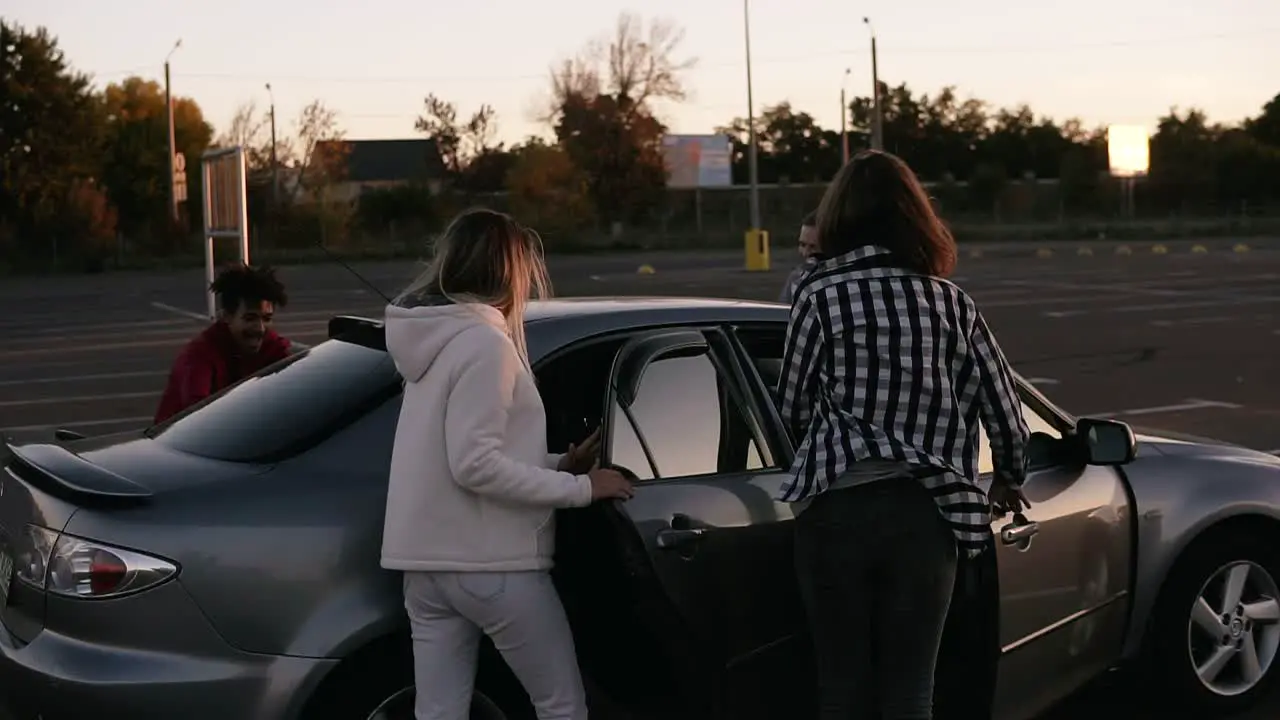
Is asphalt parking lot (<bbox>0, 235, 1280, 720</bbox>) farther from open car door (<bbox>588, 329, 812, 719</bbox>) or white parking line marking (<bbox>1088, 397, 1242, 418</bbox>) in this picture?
open car door (<bbox>588, 329, 812, 719</bbox>)

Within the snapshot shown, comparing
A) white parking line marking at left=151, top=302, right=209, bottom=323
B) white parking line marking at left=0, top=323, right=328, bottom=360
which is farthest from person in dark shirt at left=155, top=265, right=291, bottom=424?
white parking line marking at left=151, top=302, right=209, bottom=323

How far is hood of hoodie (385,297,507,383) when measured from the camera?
3189 mm

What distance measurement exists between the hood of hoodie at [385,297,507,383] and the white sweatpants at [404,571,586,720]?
0.46 m

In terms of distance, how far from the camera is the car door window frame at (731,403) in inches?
145

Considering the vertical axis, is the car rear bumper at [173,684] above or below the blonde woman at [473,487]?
below

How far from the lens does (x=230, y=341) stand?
5.86m

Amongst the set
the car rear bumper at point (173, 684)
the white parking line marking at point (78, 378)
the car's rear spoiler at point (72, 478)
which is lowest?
the white parking line marking at point (78, 378)

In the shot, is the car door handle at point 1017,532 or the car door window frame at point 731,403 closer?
the car door window frame at point 731,403

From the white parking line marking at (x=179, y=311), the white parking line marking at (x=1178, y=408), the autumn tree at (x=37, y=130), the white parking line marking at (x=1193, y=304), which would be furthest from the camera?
the autumn tree at (x=37, y=130)

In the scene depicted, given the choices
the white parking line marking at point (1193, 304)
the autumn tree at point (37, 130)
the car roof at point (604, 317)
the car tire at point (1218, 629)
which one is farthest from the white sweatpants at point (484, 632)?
the autumn tree at point (37, 130)

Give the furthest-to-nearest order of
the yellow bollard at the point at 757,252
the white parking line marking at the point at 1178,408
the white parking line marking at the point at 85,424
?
the yellow bollard at the point at 757,252 → the white parking line marking at the point at 1178,408 → the white parking line marking at the point at 85,424

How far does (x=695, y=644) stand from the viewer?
11.3 ft

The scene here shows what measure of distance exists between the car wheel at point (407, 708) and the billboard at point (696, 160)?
69.1 metres

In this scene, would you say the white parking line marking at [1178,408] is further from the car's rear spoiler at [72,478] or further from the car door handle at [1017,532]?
the car's rear spoiler at [72,478]
